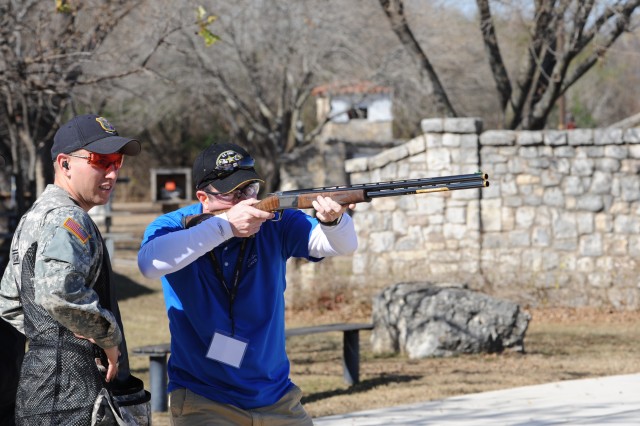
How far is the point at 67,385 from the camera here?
3.36m

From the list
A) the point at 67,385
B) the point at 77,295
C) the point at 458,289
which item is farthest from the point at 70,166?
the point at 458,289

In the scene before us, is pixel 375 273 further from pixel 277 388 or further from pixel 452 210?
pixel 277 388

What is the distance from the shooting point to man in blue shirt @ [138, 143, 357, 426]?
4035mm

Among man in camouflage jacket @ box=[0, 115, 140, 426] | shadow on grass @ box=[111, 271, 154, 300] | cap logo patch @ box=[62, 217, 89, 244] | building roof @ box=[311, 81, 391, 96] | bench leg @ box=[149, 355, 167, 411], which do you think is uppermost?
building roof @ box=[311, 81, 391, 96]

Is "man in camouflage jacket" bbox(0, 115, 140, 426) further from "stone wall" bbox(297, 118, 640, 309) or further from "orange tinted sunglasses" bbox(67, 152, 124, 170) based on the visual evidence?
"stone wall" bbox(297, 118, 640, 309)

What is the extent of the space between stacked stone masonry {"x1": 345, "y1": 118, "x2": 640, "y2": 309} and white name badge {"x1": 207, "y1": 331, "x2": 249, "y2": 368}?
34.2 ft

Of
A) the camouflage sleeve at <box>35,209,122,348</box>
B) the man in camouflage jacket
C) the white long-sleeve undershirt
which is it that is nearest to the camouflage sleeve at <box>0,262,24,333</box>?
the man in camouflage jacket

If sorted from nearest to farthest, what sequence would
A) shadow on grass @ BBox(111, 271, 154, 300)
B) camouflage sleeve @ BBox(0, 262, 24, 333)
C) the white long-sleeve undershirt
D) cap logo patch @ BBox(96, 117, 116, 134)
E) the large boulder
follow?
camouflage sleeve @ BBox(0, 262, 24, 333), cap logo patch @ BBox(96, 117, 116, 134), the white long-sleeve undershirt, the large boulder, shadow on grass @ BBox(111, 271, 154, 300)

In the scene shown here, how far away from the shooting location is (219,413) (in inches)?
161

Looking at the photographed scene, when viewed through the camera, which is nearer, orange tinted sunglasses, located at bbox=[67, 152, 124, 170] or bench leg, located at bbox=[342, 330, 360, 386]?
orange tinted sunglasses, located at bbox=[67, 152, 124, 170]

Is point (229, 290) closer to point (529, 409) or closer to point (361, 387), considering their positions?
point (529, 409)

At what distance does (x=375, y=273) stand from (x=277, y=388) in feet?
35.8

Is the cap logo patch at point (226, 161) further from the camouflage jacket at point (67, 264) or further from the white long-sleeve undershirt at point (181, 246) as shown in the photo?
the camouflage jacket at point (67, 264)

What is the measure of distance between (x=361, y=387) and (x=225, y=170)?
522 cm
